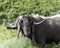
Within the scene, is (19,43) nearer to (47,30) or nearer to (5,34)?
(47,30)

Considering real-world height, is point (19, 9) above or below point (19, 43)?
above

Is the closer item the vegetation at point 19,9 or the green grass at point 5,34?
the green grass at point 5,34

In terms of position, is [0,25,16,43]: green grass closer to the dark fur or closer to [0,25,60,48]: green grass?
[0,25,60,48]: green grass

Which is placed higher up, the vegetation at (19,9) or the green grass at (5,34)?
the vegetation at (19,9)

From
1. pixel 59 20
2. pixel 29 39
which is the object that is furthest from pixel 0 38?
pixel 59 20

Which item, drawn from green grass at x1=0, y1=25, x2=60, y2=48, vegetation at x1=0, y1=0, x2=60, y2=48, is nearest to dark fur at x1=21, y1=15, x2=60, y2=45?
green grass at x1=0, y1=25, x2=60, y2=48

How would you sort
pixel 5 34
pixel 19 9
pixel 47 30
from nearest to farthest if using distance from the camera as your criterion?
pixel 47 30, pixel 5 34, pixel 19 9

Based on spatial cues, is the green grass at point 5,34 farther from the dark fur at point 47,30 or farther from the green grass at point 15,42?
the dark fur at point 47,30

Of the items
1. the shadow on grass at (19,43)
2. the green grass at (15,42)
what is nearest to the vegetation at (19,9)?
the green grass at (15,42)

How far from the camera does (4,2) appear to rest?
3.96 m

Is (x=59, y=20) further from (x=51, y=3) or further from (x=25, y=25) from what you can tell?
(x=51, y=3)

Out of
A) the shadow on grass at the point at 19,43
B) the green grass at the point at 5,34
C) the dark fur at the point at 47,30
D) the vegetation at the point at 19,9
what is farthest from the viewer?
the vegetation at the point at 19,9

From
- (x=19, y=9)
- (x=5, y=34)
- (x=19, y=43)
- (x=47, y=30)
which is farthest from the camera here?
(x=19, y=9)

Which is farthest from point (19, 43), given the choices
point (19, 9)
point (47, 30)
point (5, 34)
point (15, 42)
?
point (19, 9)
